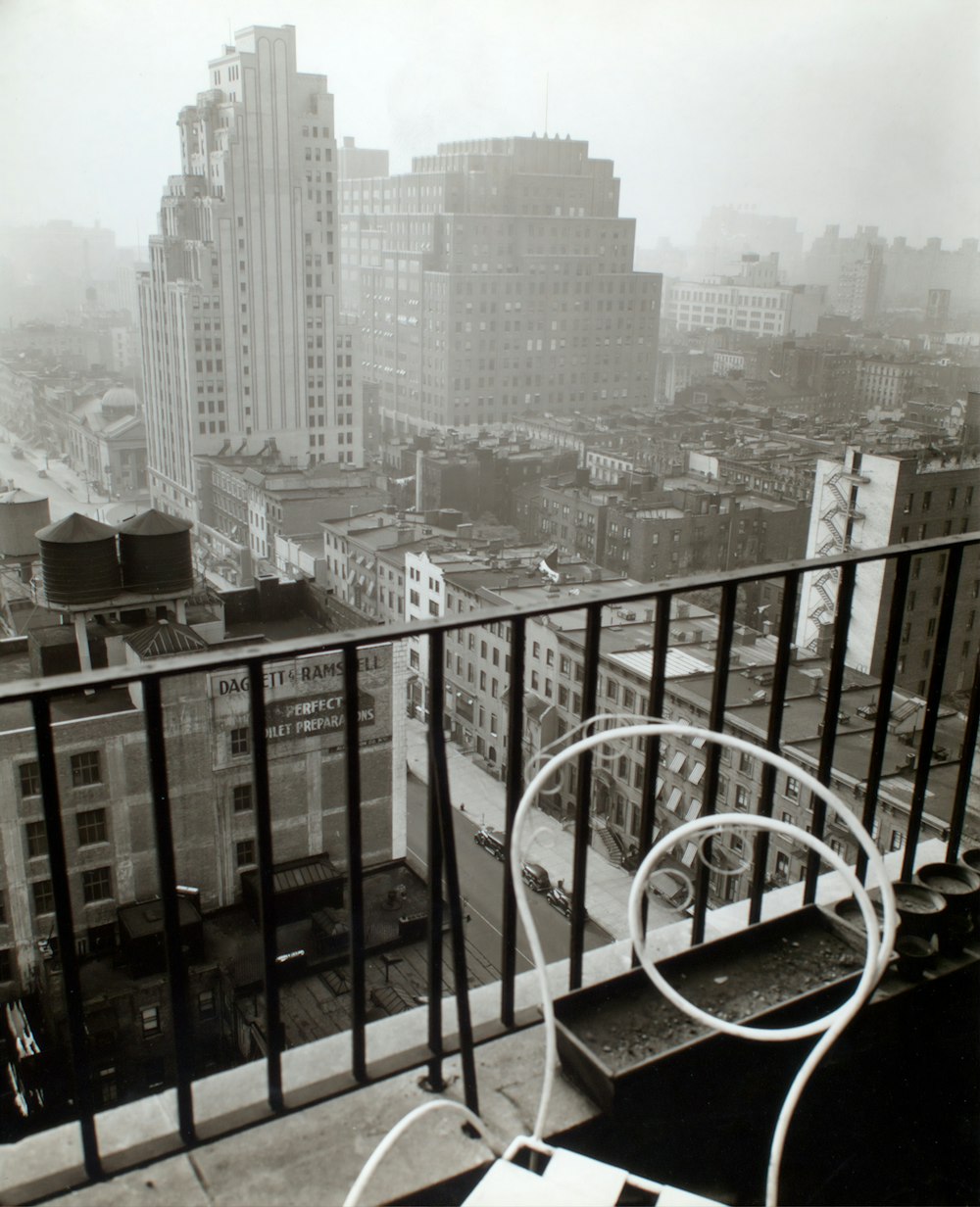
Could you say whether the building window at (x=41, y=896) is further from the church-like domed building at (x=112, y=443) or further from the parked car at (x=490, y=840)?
the church-like domed building at (x=112, y=443)

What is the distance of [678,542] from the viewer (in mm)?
18188

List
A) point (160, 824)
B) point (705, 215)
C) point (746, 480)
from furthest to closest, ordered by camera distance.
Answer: point (705, 215)
point (746, 480)
point (160, 824)

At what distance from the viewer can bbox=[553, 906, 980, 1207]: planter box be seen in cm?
106

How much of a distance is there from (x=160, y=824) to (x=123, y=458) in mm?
25358

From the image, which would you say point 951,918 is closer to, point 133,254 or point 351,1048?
point 351,1048

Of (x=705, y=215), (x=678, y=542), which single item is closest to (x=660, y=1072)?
(x=678, y=542)

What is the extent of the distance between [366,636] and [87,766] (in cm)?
739

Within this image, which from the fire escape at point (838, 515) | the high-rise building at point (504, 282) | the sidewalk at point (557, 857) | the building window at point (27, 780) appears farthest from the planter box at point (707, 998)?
the high-rise building at point (504, 282)

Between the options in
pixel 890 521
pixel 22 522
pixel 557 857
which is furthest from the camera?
pixel 890 521

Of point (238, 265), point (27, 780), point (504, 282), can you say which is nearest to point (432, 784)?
point (27, 780)

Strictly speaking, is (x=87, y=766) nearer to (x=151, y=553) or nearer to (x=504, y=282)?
(x=151, y=553)

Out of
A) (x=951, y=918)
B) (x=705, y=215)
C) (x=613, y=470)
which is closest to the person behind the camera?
(x=951, y=918)

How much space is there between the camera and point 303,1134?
3.22 ft

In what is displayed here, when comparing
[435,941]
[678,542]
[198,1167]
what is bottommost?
[678,542]
